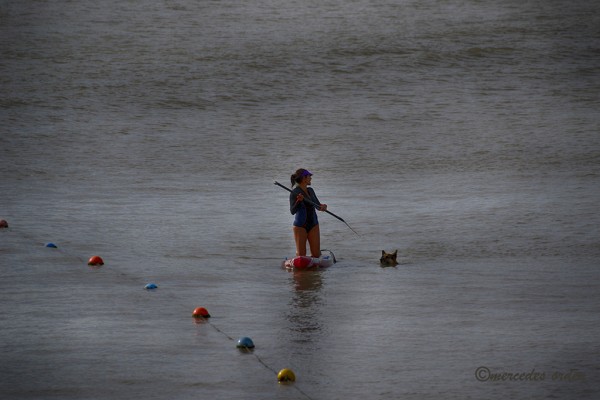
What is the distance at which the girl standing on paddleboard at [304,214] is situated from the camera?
14320 millimetres

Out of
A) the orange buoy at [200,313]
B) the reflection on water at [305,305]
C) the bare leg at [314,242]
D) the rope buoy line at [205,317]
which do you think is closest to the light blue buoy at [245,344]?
the rope buoy line at [205,317]

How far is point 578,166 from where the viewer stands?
25.1 meters

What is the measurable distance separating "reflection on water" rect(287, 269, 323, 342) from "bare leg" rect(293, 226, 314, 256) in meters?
0.53

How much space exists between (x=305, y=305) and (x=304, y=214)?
3.22 metres

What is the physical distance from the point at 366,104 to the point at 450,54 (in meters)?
6.34

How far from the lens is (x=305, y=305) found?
11414mm

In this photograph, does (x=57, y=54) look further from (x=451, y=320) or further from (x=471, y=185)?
(x=451, y=320)

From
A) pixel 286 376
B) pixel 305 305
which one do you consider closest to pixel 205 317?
pixel 305 305

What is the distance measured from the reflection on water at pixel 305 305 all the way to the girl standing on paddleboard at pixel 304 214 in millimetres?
578

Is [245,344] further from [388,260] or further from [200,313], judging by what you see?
[388,260]

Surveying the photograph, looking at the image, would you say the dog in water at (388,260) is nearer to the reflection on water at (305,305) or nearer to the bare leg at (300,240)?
the reflection on water at (305,305)

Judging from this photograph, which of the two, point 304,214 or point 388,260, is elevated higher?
point 304,214

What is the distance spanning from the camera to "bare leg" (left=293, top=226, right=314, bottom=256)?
14367mm

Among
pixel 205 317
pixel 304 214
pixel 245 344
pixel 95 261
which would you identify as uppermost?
pixel 304 214
